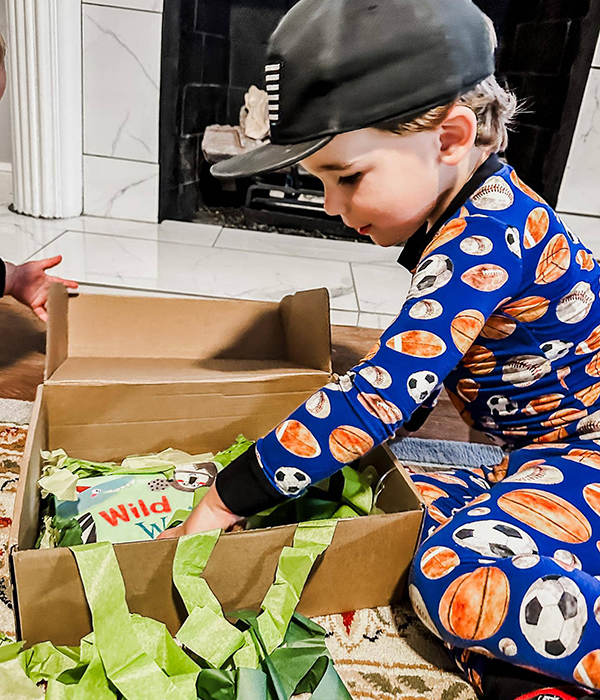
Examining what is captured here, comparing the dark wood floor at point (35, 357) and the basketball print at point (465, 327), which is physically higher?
the basketball print at point (465, 327)

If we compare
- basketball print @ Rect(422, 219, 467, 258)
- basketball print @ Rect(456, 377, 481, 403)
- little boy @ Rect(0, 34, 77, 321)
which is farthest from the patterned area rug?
little boy @ Rect(0, 34, 77, 321)

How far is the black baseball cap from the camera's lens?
1.73 feet

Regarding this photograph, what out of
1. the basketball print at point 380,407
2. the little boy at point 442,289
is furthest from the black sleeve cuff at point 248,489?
the basketball print at point 380,407

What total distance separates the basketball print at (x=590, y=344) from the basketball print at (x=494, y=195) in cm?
16

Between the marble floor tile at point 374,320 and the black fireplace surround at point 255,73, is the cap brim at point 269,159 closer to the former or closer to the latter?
the marble floor tile at point 374,320

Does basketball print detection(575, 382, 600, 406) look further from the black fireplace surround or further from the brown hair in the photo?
the black fireplace surround

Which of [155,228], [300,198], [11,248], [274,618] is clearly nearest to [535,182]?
[300,198]

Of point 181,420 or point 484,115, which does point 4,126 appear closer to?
point 181,420

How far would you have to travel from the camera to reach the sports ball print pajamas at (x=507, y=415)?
0.50 metres

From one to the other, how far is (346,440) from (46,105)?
148 centimetres

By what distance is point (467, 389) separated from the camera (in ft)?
2.36

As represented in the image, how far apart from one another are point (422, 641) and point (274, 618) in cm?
14

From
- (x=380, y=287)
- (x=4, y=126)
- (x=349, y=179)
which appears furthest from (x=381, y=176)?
(x=4, y=126)

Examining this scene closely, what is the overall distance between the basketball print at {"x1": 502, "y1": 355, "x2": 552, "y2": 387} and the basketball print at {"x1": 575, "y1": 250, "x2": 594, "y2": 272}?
0.10 meters
